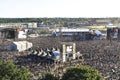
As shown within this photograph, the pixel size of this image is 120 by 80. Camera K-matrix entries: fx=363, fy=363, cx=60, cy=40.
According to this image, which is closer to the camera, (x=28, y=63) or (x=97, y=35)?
(x=28, y=63)

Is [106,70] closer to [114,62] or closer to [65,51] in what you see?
[114,62]

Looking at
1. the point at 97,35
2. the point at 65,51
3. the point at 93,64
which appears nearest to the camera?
the point at 93,64

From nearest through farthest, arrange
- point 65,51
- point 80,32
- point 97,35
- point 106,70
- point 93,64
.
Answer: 1. point 106,70
2. point 93,64
3. point 65,51
4. point 97,35
5. point 80,32

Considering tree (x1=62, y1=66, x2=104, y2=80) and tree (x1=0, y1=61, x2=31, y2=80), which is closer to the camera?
tree (x1=62, y1=66, x2=104, y2=80)

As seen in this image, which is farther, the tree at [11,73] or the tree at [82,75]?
the tree at [11,73]

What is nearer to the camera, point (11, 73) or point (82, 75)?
point (82, 75)

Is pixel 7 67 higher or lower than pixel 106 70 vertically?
higher

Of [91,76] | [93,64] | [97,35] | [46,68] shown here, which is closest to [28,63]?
[46,68]

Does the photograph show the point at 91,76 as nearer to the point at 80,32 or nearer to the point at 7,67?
the point at 7,67

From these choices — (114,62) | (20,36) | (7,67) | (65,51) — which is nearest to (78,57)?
(65,51)

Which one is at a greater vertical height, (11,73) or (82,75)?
(82,75)
